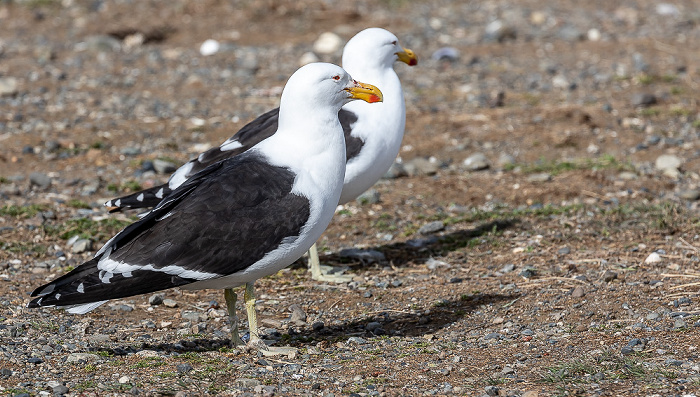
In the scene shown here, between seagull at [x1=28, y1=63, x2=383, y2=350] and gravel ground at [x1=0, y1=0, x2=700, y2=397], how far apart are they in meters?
0.43

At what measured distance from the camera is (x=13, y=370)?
4910mm

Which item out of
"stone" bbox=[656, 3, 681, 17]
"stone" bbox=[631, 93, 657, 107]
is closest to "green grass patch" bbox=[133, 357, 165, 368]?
"stone" bbox=[631, 93, 657, 107]

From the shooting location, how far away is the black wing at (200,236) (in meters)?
5.05

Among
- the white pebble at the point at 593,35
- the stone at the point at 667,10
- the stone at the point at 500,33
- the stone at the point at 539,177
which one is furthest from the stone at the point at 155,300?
the stone at the point at 667,10

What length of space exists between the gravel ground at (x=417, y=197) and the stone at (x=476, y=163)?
46 millimetres

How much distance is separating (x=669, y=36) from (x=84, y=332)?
11698mm

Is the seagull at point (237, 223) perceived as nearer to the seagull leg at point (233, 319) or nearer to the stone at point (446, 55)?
the seagull leg at point (233, 319)

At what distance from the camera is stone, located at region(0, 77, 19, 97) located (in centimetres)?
1197

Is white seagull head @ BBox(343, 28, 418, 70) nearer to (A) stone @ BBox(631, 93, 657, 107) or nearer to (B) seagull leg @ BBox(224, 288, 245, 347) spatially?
(B) seagull leg @ BBox(224, 288, 245, 347)

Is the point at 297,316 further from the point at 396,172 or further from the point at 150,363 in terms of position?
the point at 396,172

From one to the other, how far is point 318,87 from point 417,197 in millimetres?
3368

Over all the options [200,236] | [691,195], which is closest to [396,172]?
[691,195]

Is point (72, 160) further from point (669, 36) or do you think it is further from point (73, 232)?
point (669, 36)

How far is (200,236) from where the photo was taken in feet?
17.1
